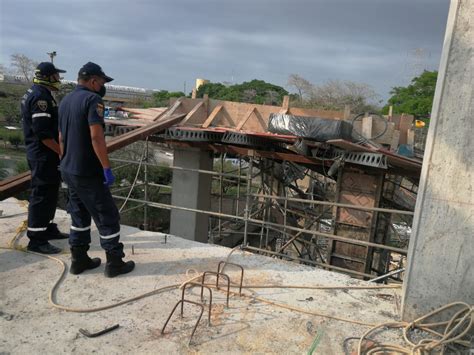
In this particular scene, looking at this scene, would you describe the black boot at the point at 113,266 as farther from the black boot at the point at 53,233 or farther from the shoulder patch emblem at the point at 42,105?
the shoulder patch emblem at the point at 42,105

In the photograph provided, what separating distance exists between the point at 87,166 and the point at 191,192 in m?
5.90

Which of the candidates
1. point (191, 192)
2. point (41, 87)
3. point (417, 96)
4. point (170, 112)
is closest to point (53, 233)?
point (41, 87)

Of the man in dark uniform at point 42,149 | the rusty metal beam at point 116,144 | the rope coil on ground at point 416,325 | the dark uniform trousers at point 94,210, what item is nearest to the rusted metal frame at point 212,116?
the rusty metal beam at point 116,144

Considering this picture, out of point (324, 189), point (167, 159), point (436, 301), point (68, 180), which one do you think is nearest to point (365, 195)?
point (324, 189)

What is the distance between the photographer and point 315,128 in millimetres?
5789

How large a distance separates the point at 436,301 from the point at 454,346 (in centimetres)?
28

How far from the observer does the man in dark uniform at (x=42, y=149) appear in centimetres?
349

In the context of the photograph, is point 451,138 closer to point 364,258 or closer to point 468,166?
point 468,166

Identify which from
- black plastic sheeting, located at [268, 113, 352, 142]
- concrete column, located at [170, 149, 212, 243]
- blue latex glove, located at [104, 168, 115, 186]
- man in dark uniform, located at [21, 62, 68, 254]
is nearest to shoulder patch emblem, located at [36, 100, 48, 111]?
man in dark uniform, located at [21, 62, 68, 254]

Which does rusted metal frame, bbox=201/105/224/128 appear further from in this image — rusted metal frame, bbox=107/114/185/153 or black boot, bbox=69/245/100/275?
black boot, bbox=69/245/100/275

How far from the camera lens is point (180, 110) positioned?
26.3 feet

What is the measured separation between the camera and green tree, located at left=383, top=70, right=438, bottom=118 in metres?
29.5

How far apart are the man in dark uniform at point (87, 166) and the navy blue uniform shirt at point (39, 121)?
1.51 ft

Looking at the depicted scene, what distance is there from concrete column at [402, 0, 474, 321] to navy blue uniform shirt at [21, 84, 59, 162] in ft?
10.5
